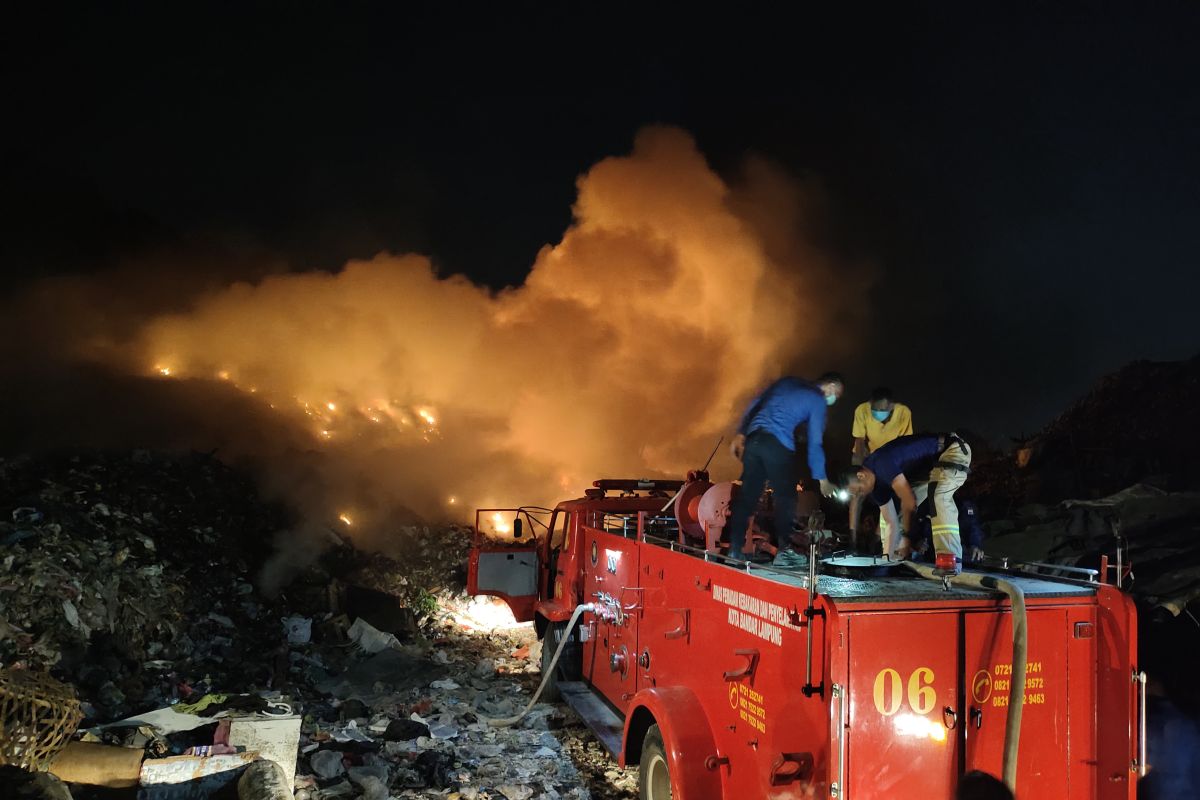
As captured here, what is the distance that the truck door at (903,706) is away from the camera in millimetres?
3127

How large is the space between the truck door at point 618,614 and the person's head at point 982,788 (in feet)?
9.77

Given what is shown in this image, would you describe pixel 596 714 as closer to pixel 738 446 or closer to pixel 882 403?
pixel 738 446

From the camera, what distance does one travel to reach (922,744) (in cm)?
321

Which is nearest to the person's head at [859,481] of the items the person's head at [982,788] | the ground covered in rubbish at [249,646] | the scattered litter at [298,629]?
the person's head at [982,788]

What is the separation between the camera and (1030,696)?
3.39 m

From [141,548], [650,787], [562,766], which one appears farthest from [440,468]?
[650,787]

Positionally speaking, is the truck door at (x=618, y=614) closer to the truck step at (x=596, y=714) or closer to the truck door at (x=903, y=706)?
the truck step at (x=596, y=714)

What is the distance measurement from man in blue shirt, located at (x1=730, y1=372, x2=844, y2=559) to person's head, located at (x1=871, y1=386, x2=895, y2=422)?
1.03 meters

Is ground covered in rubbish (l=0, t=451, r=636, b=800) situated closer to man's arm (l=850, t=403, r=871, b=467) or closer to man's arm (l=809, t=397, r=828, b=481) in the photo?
man's arm (l=809, t=397, r=828, b=481)

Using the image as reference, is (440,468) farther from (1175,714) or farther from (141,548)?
(1175,714)

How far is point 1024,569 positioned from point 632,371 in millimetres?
17145

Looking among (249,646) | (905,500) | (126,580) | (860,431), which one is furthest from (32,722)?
(860,431)

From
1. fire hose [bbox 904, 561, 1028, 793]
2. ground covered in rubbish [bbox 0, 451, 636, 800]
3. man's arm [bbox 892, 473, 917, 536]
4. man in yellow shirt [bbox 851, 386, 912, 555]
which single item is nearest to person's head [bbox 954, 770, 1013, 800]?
fire hose [bbox 904, 561, 1028, 793]

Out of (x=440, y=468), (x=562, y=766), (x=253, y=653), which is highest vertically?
(x=440, y=468)
